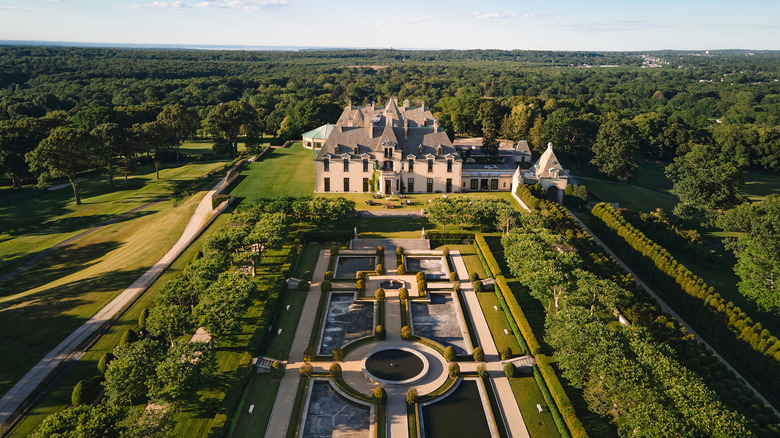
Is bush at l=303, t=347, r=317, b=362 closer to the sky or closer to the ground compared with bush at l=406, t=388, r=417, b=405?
closer to the sky

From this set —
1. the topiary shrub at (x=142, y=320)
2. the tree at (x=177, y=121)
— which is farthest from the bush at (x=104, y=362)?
the tree at (x=177, y=121)

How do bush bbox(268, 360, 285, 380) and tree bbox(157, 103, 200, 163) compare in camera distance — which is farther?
tree bbox(157, 103, 200, 163)

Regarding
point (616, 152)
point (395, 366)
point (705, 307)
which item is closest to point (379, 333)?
point (395, 366)

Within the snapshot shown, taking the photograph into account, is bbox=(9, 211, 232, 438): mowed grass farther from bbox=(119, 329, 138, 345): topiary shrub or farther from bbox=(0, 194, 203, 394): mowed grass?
bbox=(0, 194, 203, 394): mowed grass

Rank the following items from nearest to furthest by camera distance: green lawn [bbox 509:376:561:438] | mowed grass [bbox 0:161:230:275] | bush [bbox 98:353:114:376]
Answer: green lawn [bbox 509:376:561:438]
bush [bbox 98:353:114:376]
mowed grass [bbox 0:161:230:275]

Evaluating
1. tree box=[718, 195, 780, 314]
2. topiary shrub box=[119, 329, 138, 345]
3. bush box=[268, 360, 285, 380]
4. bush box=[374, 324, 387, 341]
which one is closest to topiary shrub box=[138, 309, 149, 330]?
topiary shrub box=[119, 329, 138, 345]

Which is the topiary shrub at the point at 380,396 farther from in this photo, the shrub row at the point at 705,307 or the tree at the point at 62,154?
the tree at the point at 62,154

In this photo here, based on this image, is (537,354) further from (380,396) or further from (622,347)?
(380,396)
